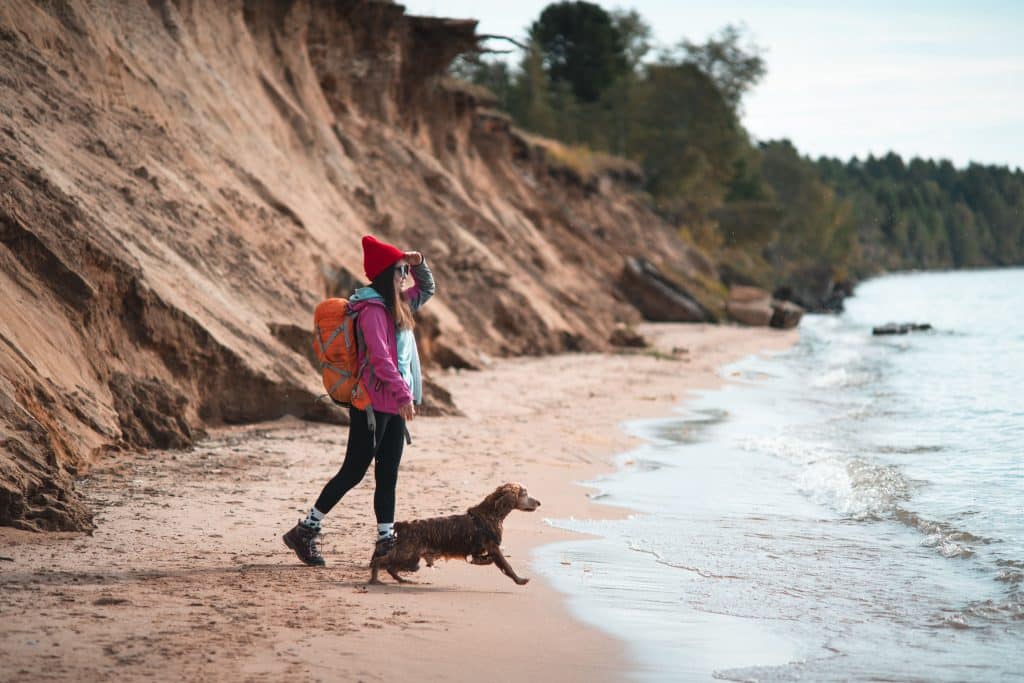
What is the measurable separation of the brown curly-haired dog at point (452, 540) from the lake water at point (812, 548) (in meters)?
0.53

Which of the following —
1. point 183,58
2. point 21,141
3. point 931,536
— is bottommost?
point 931,536

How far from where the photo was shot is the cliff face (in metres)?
9.29

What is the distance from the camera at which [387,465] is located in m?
6.53

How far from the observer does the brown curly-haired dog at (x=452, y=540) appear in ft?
20.9

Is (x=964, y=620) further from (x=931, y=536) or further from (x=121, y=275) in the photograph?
(x=121, y=275)

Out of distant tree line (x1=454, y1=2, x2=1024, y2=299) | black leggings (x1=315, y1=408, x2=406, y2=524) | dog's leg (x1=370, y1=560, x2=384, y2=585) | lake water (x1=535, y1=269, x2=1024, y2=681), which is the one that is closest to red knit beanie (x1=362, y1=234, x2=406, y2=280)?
black leggings (x1=315, y1=408, x2=406, y2=524)

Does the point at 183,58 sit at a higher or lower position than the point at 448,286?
higher

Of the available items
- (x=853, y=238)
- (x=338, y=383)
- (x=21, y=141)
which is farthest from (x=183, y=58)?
(x=853, y=238)

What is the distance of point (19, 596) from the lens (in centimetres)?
538

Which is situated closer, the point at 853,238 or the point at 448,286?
the point at 448,286

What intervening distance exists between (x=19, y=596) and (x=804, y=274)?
76.1m

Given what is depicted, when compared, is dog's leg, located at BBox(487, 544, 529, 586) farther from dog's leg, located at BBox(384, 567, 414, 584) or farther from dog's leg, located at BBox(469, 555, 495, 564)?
dog's leg, located at BBox(384, 567, 414, 584)

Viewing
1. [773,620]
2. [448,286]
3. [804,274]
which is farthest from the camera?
[804,274]

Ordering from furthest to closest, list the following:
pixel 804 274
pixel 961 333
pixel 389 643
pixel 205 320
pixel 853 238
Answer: pixel 853 238 → pixel 804 274 → pixel 961 333 → pixel 205 320 → pixel 389 643
